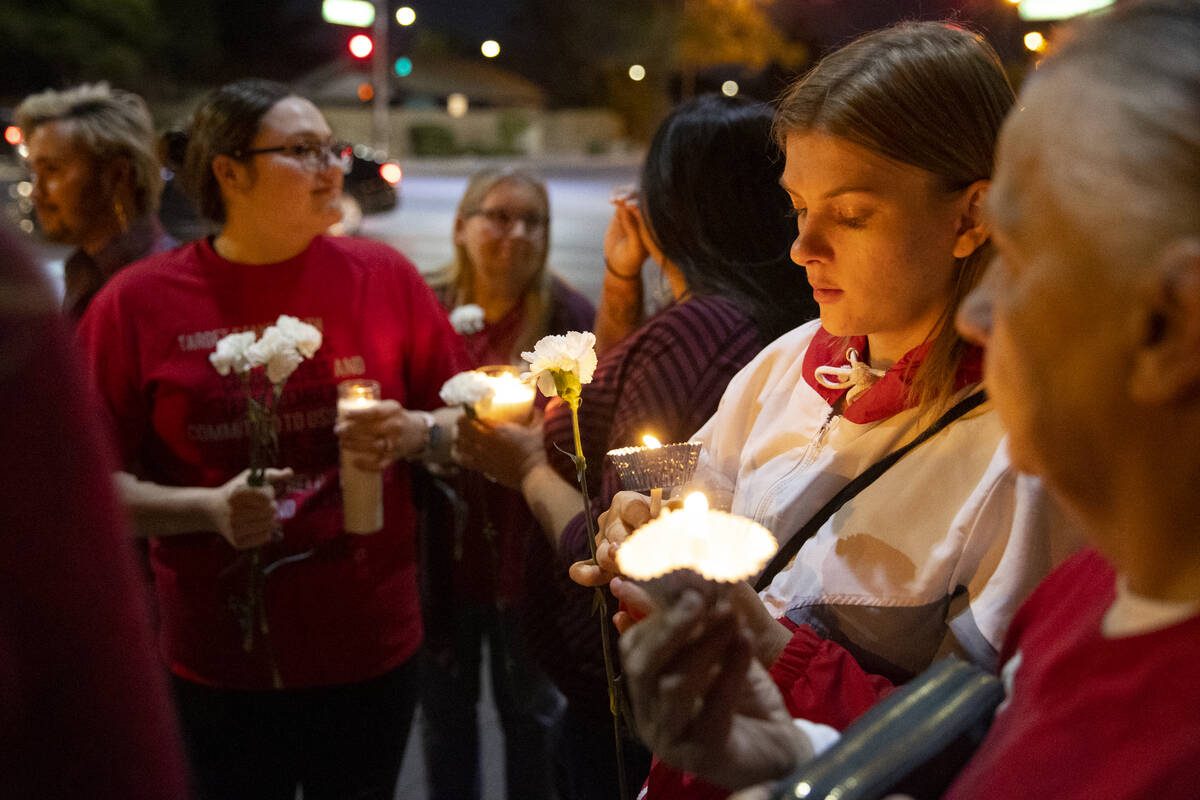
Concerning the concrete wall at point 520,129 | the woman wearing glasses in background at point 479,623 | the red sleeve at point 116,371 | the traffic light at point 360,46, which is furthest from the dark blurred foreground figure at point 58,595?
the concrete wall at point 520,129

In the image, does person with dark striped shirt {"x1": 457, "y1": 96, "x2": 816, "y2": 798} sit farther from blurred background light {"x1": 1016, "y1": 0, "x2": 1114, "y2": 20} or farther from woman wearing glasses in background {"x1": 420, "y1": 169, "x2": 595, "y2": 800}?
blurred background light {"x1": 1016, "y1": 0, "x2": 1114, "y2": 20}

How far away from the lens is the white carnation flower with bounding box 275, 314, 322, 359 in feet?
7.75

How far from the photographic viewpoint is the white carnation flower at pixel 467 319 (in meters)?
3.64

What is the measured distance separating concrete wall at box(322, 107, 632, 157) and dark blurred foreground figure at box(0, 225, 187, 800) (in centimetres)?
3230

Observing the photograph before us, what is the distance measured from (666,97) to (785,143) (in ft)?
118

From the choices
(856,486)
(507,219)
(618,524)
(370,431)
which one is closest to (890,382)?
(856,486)

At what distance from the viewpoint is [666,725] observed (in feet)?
2.92

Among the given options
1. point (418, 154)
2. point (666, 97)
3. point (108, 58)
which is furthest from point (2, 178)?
point (666, 97)

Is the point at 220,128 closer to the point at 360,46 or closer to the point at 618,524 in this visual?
the point at 618,524

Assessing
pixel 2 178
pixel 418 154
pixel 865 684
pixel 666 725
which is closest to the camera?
pixel 666 725

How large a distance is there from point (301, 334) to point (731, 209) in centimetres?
114

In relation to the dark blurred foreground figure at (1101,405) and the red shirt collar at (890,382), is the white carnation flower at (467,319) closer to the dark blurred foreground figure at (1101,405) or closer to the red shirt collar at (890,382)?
the red shirt collar at (890,382)

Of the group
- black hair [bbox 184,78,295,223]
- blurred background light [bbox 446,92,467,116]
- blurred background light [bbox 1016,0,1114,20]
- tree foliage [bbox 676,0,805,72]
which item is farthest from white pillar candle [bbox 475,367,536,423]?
blurred background light [bbox 446,92,467,116]

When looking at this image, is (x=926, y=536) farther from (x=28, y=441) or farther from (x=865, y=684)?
(x=28, y=441)
